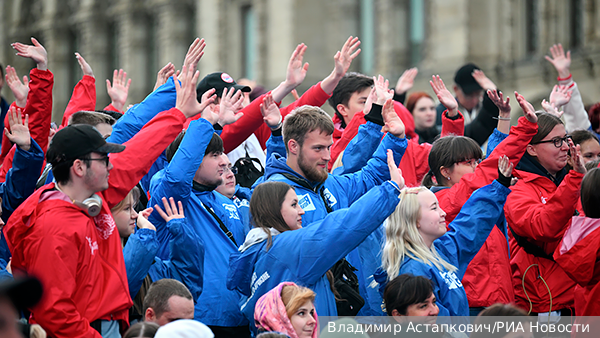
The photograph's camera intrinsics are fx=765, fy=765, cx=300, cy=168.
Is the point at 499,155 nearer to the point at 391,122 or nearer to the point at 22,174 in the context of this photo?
the point at 391,122

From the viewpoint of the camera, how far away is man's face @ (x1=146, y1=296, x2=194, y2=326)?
432 centimetres

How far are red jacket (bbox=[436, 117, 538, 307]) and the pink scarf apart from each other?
1.66m

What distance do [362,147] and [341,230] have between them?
1804 mm

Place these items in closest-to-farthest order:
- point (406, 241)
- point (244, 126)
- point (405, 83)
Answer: point (406, 241), point (244, 126), point (405, 83)

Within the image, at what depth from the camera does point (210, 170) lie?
5383mm

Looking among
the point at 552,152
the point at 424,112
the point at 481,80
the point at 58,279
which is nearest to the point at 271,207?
the point at 58,279

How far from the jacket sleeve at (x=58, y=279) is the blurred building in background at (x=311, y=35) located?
12417 mm

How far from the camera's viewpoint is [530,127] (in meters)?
5.50

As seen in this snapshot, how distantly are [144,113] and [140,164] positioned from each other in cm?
78

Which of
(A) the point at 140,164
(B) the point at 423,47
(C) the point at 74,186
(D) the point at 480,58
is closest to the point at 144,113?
(A) the point at 140,164

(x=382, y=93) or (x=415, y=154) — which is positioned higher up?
(x=382, y=93)

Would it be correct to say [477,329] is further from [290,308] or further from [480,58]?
[480,58]

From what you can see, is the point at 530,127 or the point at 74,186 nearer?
the point at 74,186

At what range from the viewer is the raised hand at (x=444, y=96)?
22.8 feet
